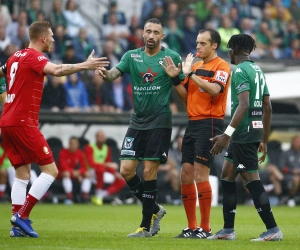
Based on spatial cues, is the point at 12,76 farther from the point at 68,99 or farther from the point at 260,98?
the point at 68,99

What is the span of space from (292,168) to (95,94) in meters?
5.27

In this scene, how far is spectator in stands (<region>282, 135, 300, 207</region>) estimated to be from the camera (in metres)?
19.9

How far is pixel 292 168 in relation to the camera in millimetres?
20094

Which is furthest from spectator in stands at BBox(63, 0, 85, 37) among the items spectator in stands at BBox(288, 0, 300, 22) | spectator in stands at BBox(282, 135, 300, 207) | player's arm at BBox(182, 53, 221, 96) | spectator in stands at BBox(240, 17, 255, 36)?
player's arm at BBox(182, 53, 221, 96)

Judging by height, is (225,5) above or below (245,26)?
above

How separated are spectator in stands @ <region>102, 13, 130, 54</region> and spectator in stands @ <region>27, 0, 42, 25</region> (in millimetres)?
2126

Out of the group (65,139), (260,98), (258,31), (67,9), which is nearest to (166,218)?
(260,98)

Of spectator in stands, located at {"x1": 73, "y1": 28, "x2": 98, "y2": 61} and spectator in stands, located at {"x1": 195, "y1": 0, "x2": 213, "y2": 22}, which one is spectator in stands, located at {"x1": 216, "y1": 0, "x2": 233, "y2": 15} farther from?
spectator in stands, located at {"x1": 73, "y1": 28, "x2": 98, "y2": 61}

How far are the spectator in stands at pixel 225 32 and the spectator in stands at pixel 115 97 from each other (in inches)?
142

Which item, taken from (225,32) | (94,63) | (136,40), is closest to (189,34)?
(225,32)

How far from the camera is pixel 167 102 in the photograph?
1022cm

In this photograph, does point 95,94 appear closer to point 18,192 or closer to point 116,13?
point 116,13

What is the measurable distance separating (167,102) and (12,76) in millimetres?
1989

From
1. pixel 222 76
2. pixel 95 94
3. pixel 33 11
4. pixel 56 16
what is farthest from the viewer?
pixel 56 16
